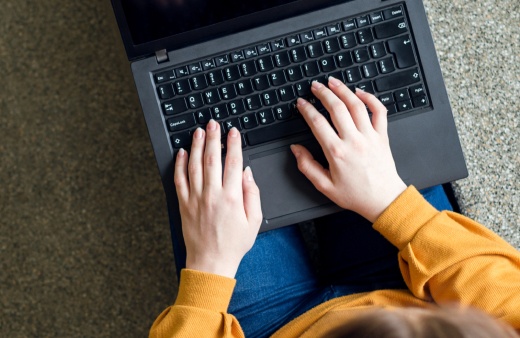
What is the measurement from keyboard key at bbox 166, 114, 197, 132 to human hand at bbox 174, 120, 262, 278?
0.02 metres

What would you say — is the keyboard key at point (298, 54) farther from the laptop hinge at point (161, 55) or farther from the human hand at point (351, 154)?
the laptop hinge at point (161, 55)

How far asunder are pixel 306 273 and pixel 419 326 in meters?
0.33

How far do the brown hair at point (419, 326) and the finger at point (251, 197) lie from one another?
0.65 ft


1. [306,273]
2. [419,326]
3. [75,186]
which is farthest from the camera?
[75,186]

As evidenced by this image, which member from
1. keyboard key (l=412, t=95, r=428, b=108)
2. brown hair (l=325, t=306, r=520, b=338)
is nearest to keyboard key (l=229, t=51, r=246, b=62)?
keyboard key (l=412, t=95, r=428, b=108)

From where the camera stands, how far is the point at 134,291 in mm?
1046

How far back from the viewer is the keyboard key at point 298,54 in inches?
27.4

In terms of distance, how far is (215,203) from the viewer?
0.72 metres

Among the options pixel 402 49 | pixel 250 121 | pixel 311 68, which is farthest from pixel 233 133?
pixel 402 49

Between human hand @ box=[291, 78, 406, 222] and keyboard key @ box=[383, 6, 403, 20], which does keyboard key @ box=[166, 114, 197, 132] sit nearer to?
human hand @ box=[291, 78, 406, 222]

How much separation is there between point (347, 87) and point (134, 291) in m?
0.59

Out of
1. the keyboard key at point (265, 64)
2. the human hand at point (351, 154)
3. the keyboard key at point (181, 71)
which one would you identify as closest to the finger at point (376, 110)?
the human hand at point (351, 154)

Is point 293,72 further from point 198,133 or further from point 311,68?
point 198,133

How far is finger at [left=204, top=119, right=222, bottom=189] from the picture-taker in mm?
694
